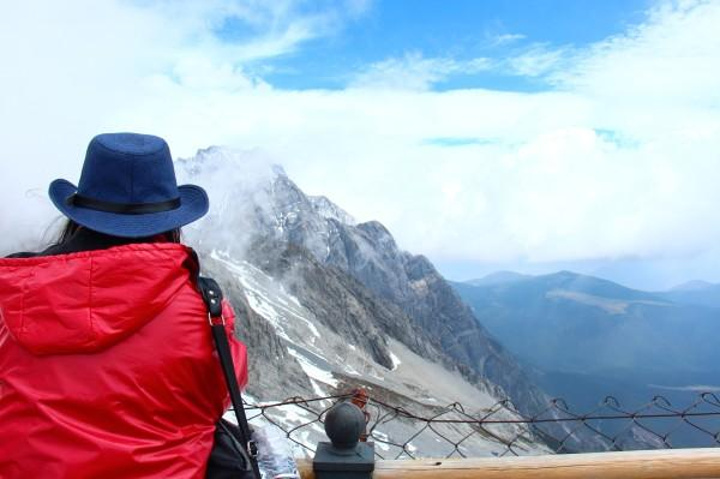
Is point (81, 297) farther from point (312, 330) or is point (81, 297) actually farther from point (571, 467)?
point (312, 330)

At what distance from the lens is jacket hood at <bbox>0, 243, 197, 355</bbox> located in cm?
235

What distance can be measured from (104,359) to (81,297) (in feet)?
0.80

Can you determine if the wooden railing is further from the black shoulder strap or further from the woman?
the woman

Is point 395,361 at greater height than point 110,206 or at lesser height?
lesser

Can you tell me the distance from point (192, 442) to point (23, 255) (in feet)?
3.40

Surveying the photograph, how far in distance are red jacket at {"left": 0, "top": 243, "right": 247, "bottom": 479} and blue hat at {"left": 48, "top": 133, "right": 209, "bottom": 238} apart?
0.80 feet

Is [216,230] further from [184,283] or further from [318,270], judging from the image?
[184,283]

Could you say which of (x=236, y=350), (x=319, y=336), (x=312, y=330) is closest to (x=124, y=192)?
(x=236, y=350)

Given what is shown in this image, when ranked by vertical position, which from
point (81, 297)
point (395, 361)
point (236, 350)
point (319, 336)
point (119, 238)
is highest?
point (119, 238)

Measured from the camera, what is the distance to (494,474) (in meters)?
3.71

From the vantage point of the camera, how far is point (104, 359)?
7.93ft

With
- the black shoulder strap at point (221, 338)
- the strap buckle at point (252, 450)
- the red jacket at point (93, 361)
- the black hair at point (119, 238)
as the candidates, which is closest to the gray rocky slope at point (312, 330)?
the black hair at point (119, 238)

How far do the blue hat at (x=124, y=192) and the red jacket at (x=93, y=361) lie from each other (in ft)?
0.80

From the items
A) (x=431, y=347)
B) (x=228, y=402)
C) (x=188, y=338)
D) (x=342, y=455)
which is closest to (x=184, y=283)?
(x=188, y=338)
